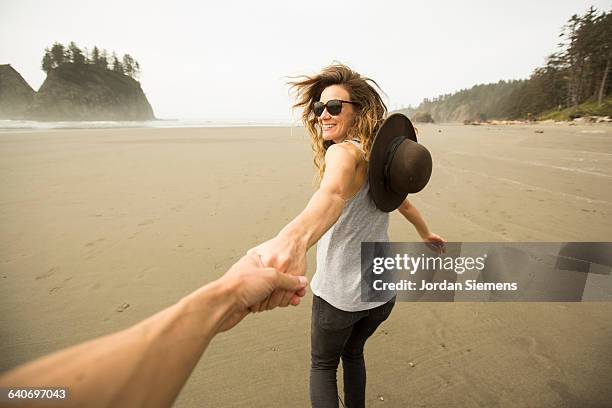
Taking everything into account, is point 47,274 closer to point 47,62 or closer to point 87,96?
point 87,96

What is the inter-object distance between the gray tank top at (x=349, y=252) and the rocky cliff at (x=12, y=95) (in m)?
86.6

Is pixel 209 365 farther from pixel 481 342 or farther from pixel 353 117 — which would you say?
pixel 481 342

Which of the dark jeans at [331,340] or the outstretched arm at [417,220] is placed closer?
the dark jeans at [331,340]

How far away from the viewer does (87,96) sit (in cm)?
7012

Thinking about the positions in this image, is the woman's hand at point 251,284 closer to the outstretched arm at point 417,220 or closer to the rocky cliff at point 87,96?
the outstretched arm at point 417,220

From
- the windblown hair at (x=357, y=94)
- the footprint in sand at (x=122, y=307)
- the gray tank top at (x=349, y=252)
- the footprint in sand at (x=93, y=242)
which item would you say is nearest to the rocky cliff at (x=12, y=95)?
the footprint in sand at (x=93, y=242)

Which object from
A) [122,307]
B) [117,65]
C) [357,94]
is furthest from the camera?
[117,65]

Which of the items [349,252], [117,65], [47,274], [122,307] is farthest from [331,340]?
[117,65]

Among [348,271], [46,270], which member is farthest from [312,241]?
[46,270]

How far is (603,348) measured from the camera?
2.73 m

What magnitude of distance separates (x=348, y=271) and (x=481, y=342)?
2221 millimetres

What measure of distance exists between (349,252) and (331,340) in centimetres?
52

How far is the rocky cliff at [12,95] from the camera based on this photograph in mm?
62031

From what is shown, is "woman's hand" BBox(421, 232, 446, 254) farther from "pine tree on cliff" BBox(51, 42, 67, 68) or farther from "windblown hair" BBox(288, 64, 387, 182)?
"pine tree on cliff" BBox(51, 42, 67, 68)
